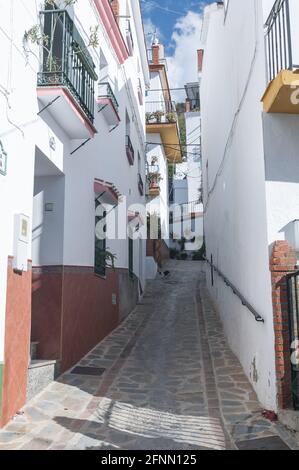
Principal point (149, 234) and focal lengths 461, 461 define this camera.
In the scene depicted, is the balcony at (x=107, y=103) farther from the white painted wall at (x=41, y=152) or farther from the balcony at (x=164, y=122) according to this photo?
the balcony at (x=164, y=122)

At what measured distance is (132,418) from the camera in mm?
5426

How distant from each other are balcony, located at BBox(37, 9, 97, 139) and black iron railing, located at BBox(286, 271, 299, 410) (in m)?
3.72

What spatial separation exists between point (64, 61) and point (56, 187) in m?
1.82

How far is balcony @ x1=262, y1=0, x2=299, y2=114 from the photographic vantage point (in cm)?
493

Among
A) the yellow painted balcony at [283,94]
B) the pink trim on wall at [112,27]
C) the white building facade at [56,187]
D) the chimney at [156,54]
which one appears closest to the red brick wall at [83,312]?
the white building facade at [56,187]

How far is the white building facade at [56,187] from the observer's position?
16.8 feet

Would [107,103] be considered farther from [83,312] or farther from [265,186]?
[265,186]

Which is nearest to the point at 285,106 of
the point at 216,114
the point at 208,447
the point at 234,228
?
the point at 234,228

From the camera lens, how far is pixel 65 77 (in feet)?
20.5

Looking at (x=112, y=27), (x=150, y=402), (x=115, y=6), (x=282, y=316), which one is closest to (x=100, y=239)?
(x=150, y=402)

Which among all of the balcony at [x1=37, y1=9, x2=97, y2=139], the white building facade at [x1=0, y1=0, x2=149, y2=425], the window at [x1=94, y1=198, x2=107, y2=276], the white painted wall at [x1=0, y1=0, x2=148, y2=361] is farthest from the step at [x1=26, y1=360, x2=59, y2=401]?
the balcony at [x1=37, y1=9, x2=97, y2=139]

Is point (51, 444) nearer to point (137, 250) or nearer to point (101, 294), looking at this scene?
point (101, 294)
